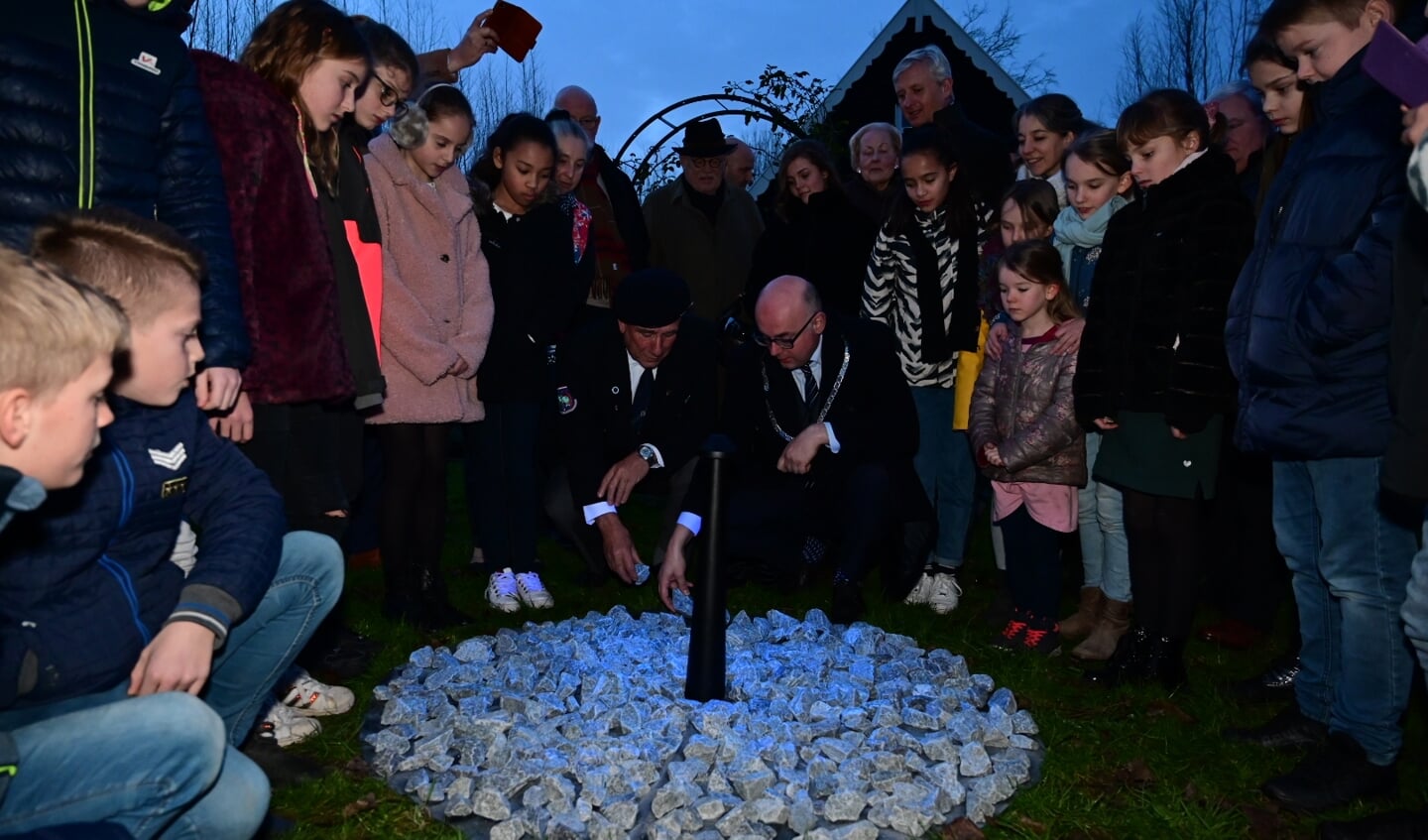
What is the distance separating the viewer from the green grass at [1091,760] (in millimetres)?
3227

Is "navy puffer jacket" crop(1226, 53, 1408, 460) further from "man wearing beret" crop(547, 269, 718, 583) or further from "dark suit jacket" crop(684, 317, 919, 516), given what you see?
"man wearing beret" crop(547, 269, 718, 583)

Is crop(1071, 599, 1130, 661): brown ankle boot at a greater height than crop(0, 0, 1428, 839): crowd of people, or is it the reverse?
crop(0, 0, 1428, 839): crowd of people

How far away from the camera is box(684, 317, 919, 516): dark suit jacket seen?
5543 millimetres

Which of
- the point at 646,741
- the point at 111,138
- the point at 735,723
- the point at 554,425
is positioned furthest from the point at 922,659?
the point at 111,138

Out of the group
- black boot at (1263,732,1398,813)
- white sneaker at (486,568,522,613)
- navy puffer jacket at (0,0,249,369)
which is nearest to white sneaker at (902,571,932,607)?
white sneaker at (486,568,522,613)

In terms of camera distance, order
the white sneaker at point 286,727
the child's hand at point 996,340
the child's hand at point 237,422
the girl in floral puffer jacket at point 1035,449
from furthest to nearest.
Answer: the child's hand at point 996,340 < the girl in floral puffer jacket at point 1035,449 < the white sneaker at point 286,727 < the child's hand at point 237,422

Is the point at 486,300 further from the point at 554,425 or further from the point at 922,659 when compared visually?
the point at 922,659

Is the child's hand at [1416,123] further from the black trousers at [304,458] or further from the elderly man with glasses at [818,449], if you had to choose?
the black trousers at [304,458]

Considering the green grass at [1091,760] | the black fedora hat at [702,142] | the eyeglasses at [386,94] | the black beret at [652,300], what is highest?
the black fedora hat at [702,142]

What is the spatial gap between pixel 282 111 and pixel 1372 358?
11.2 ft

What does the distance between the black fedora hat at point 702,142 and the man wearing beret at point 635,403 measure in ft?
6.22

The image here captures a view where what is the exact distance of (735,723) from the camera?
146 inches

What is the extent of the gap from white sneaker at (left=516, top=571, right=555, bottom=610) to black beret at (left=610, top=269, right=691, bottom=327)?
1.32 m

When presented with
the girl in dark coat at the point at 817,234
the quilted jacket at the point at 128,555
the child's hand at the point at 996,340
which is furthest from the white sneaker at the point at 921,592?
the quilted jacket at the point at 128,555
